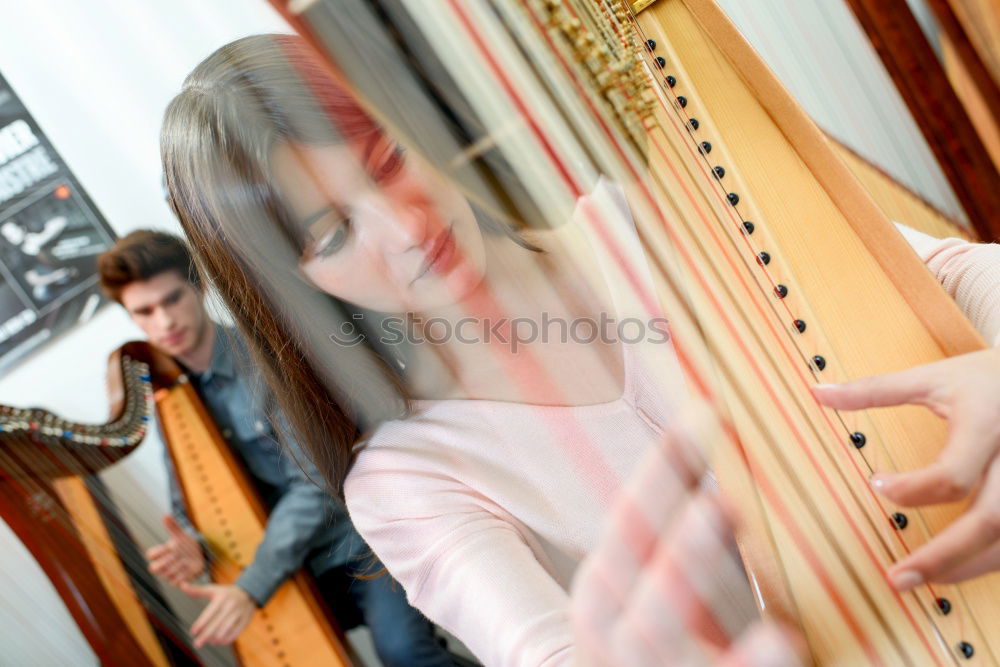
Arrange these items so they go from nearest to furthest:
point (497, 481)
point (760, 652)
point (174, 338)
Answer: point (760, 652) < point (497, 481) < point (174, 338)

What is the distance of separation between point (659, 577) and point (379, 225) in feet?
1.25

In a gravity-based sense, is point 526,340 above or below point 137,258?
below

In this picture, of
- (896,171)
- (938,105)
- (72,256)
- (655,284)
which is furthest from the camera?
(72,256)

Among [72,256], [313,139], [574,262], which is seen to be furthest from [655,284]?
[72,256]

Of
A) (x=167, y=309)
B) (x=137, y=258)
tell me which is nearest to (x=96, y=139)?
(x=137, y=258)

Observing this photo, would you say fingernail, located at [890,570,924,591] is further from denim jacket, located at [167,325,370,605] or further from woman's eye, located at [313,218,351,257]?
denim jacket, located at [167,325,370,605]

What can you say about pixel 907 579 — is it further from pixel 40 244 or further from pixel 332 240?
pixel 40 244

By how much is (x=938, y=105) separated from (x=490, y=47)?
2.58 feet

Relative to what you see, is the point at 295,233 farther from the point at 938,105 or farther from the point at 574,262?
the point at 938,105

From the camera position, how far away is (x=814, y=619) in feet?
1.23

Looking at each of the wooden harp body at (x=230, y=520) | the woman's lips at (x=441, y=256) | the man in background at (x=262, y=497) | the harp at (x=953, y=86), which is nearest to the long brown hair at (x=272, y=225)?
the woman's lips at (x=441, y=256)

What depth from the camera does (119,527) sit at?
122 centimetres

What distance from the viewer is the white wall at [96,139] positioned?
34.9 inches

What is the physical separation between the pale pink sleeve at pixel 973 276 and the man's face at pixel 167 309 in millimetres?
1160
